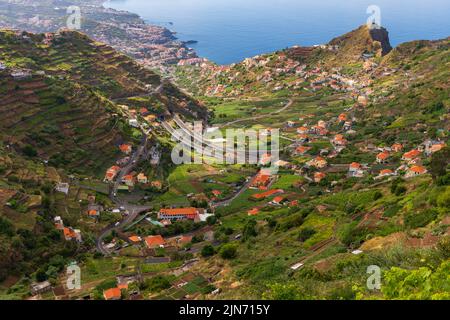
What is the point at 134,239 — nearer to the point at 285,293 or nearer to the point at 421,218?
the point at 421,218

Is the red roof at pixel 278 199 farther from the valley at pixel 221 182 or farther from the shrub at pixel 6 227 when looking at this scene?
the shrub at pixel 6 227

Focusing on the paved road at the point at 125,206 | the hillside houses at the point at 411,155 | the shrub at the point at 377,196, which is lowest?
the paved road at the point at 125,206

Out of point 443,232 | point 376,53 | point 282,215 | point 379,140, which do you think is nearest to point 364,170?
point 379,140

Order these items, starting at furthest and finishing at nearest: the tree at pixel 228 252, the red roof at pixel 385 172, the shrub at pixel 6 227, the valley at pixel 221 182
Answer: the red roof at pixel 385 172 → the shrub at pixel 6 227 → the tree at pixel 228 252 → the valley at pixel 221 182

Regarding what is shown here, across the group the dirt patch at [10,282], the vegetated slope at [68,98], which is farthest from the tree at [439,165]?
the vegetated slope at [68,98]

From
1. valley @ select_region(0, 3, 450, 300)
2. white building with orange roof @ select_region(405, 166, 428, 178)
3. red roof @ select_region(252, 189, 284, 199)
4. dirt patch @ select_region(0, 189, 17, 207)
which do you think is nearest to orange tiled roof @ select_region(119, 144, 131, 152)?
valley @ select_region(0, 3, 450, 300)

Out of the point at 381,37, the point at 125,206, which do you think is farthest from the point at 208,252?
the point at 381,37

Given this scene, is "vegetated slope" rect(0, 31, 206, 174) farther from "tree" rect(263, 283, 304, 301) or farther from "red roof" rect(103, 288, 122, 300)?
"tree" rect(263, 283, 304, 301)

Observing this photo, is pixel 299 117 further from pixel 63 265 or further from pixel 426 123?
pixel 63 265

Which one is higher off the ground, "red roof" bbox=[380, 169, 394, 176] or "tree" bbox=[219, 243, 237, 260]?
"tree" bbox=[219, 243, 237, 260]

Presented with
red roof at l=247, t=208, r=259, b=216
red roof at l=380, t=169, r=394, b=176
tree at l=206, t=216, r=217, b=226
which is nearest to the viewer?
tree at l=206, t=216, r=217, b=226

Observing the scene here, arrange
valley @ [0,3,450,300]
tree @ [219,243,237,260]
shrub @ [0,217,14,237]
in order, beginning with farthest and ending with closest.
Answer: shrub @ [0,217,14,237], tree @ [219,243,237,260], valley @ [0,3,450,300]
